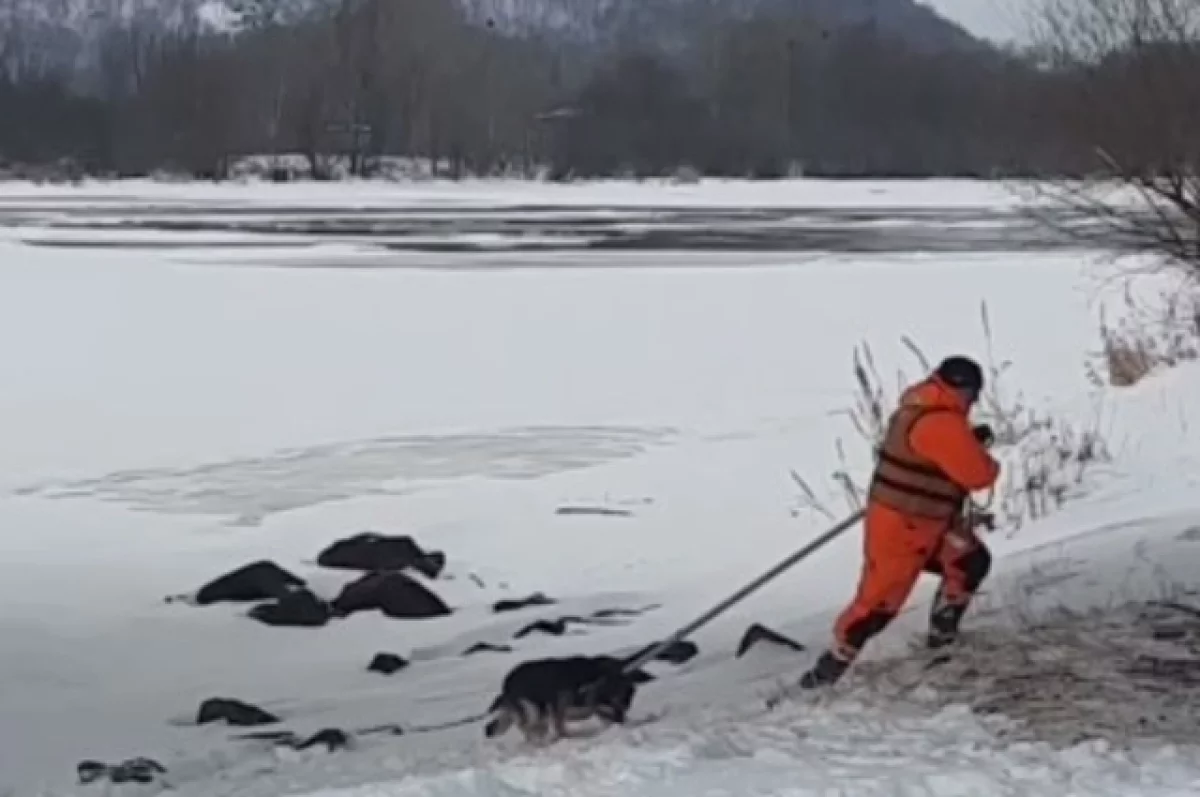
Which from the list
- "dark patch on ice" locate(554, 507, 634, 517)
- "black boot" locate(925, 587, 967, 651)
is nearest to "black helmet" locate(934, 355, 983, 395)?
"black boot" locate(925, 587, 967, 651)

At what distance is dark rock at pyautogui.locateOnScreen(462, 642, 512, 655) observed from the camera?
10406 mm

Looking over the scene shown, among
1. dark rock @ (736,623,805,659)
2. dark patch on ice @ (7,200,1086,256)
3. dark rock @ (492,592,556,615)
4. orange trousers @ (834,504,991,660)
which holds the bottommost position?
dark patch on ice @ (7,200,1086,256)

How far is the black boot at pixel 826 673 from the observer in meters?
7.96

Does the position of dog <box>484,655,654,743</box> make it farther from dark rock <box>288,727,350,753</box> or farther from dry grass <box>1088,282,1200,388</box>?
dry grass <box>1088,282,1200,388</box>

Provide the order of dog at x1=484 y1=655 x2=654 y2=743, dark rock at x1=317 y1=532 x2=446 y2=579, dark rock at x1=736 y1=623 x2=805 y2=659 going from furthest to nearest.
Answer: dark rock at x1=317 y1=532 x2=446 y2=579, dark rock at x1=736 y1=623 x2=805 y2=659, dog at x1=484 y1=655 x2=654 y2=743

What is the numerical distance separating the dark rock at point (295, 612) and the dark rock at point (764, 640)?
98.3 inches

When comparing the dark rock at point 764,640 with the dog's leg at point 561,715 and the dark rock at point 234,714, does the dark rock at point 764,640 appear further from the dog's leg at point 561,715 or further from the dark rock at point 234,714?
the dark rock at point 234,714

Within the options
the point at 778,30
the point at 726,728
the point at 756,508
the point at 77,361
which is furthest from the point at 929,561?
the point at 778,30

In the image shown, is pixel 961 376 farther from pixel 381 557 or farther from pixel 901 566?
pixel 381 557

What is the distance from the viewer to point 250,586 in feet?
38.5

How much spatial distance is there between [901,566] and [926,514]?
21 cm

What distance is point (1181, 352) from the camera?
59.3 ft

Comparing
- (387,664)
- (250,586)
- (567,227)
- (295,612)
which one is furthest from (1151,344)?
(567,227)

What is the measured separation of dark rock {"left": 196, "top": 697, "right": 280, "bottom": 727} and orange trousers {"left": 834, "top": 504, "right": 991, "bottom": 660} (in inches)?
101
